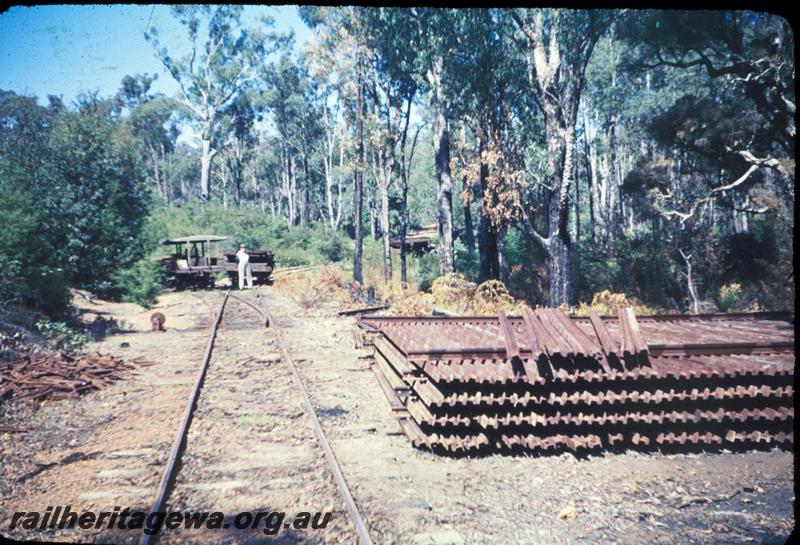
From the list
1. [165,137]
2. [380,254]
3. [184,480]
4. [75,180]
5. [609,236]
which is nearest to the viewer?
[184,480]

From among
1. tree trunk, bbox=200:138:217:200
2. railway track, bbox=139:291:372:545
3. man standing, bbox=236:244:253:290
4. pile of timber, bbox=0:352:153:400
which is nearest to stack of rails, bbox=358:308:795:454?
railway track, bbox=139:291:372:545

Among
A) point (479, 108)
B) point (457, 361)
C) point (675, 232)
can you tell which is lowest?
point (457, 361)

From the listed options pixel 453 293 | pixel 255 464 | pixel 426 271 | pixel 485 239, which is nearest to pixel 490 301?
pixel 453 293

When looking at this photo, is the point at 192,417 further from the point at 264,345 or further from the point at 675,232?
the point at 675,232

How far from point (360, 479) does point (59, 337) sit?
8242 millimetres

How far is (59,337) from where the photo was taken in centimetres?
930

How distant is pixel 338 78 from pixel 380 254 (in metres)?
11.1

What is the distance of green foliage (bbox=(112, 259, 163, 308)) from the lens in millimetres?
16516

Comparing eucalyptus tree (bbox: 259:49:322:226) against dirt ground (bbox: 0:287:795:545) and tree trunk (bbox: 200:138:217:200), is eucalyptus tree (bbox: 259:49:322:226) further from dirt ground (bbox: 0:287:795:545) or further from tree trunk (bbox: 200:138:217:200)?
dirt ground (bbox: 0:287:795:545)

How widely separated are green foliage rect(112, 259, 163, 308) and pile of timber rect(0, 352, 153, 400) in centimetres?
877

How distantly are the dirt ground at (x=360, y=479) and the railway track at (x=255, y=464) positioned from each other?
0.06 feet

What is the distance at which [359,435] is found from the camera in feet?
17.4

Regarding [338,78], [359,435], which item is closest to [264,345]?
[359,435]

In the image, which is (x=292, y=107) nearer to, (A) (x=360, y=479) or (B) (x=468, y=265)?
(B) (x=468, y=265)
